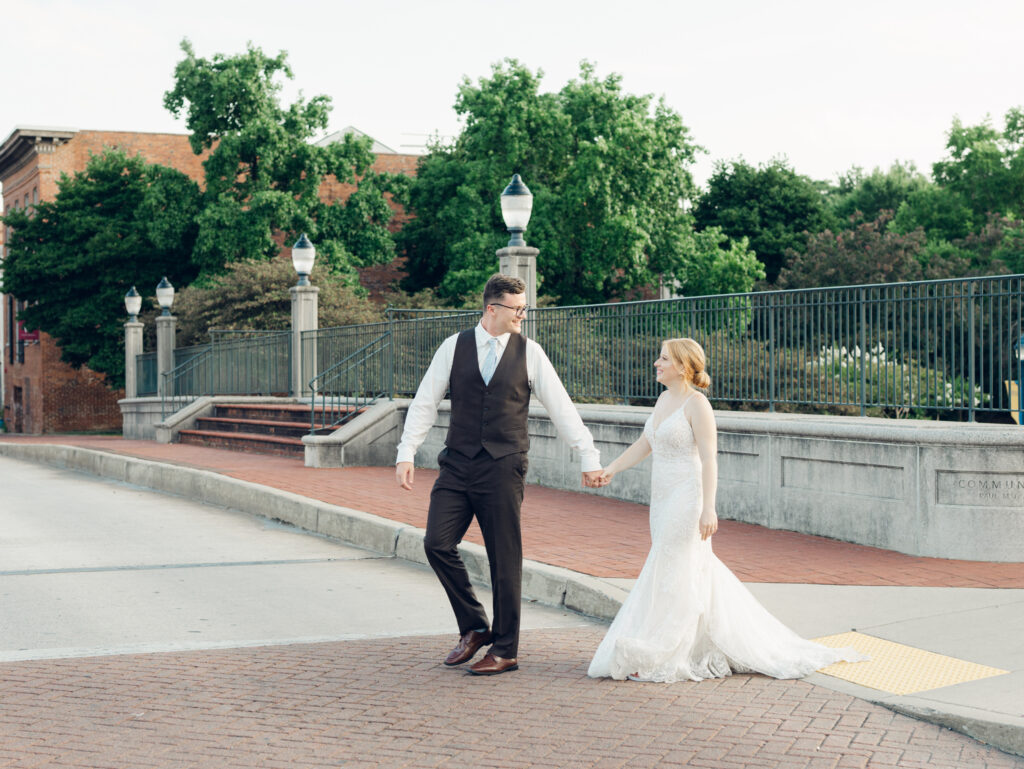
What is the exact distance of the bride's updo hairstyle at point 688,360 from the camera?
5703 millimetres

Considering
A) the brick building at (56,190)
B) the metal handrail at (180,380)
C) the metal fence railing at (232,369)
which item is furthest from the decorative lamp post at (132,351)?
the brick building at (56,190)

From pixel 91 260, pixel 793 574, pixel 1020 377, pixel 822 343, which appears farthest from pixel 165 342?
pixel 1020 377

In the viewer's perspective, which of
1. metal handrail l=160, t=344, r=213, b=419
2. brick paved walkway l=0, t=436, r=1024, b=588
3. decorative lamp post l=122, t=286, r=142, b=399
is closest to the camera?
brick paved walkway l=0, t=436, r=1024, b=588

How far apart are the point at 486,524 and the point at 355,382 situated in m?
12.2

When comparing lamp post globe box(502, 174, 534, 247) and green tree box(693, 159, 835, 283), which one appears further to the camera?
green tree box(693, 159, 835, 283)

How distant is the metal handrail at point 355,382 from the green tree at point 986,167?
44.6 m

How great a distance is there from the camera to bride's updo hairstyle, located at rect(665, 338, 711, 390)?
570 centimetres

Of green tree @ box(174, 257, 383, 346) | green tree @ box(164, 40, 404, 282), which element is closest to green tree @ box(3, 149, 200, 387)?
green tree @ box(164, 40, 404, 282)

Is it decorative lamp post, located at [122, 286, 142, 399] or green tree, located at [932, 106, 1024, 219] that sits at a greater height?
green tree, located at [932, 106, 1024, 219]

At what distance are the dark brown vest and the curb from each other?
1.89m

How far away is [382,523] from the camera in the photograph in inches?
397

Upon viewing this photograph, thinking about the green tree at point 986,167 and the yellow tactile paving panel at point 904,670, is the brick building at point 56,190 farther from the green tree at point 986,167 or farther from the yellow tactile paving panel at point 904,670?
the yellow tactile paving panel at point 904,670

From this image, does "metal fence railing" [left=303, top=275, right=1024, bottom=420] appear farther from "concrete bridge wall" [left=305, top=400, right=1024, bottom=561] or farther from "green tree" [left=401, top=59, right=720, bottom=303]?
"green tree" [left=401, top=59, right=720, bottom=303]

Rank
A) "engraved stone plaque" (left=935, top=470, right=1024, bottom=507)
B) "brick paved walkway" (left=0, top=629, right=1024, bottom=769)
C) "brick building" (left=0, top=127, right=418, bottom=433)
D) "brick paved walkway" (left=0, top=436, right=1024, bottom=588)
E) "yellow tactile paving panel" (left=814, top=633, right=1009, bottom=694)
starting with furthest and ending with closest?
"brick building" (left=0, top=127, right=418, bottom=433) < "engraved stone plaque" (left=935, top=470, right=1024, bottom=507) < "brick paved walkway" (left=0, top=436, right=1024, bottom=588) < "yellow tactile paving panel" (left=814, top=633, right=1009, bottom=694) < "brick paved walkway" (left=0, top=629, right=1024, bottom=769)
